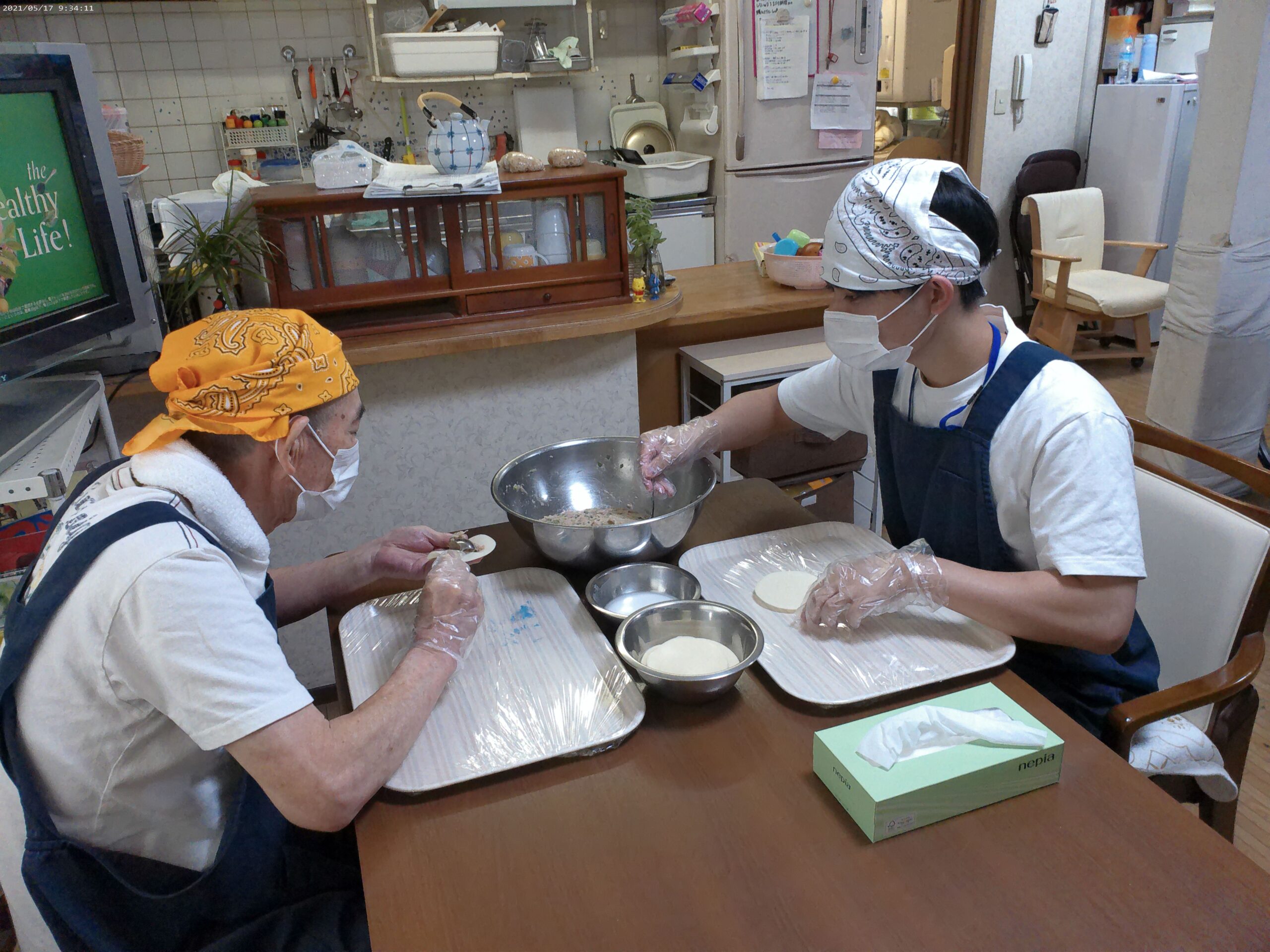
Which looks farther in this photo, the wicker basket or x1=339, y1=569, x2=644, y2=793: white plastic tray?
the wicker basket

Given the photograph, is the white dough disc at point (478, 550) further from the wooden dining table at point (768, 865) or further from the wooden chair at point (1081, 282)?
the wooden chair at point (1081, 282)

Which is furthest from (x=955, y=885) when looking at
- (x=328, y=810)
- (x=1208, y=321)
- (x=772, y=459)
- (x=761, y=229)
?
(x=761, y=229)

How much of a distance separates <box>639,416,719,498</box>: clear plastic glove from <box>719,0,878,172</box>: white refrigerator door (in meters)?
3.00

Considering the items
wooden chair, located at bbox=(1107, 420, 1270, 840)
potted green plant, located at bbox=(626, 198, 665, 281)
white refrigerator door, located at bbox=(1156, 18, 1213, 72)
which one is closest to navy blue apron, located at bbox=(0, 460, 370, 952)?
Answer: wooden chair, located at bbox=(1107, 420, 1270, 840)

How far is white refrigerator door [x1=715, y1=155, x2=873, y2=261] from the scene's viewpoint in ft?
14.0

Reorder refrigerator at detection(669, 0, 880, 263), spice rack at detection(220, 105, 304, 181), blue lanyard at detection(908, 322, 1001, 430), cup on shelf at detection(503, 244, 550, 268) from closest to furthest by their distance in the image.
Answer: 1. blue lanyard at detection(908, 322, 1001, 430)
2. cup on shelf at detection(503, 244, 550, 268)
3. refrigerator at detection(669, 0, 880, 263)
4. spice rack at detection(220, 105, 304, 181)

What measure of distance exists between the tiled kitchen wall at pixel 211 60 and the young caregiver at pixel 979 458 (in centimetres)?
370

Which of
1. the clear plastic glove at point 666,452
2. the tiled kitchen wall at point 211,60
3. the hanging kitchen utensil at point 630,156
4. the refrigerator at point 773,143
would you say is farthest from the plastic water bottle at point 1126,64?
the clear plastic glove at point 666,452

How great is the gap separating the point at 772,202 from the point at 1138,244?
1820mm

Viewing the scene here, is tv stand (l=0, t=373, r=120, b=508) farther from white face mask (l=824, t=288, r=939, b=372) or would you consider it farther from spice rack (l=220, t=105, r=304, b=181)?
spice rack (l=220, t=105, r=304, b=181)

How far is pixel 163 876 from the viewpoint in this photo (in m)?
0.96

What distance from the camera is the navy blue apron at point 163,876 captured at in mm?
869

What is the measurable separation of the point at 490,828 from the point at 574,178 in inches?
65.7

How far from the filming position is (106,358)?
184 centimetres
